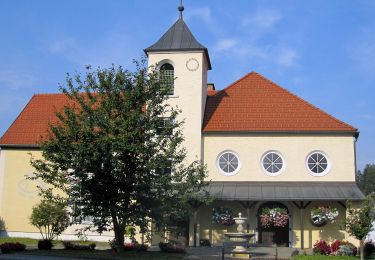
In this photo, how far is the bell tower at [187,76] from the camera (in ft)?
99.0

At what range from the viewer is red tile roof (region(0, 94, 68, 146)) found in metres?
33.3

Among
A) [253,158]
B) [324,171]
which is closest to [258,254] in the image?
[253,158]

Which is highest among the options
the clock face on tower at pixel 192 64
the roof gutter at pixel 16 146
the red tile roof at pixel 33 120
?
the clock face on tower at pixel 192 64

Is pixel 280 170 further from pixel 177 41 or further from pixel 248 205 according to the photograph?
pixel 177 41

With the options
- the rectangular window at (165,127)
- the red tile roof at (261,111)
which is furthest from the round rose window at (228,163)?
the rectangular window at (165,127)

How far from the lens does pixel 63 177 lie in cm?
2078

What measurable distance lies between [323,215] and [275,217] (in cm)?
266

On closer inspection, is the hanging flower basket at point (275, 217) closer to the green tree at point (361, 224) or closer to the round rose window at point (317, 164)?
the round rose window at point (317, 164)

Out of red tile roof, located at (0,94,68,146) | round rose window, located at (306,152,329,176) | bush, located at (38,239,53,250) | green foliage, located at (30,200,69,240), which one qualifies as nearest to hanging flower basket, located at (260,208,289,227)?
round rose window, located at (306,152,329,176)

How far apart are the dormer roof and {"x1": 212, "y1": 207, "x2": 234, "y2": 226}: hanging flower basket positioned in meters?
9.66

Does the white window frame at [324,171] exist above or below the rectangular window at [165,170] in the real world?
above

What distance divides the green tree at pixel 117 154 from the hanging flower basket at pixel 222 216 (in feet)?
24.7

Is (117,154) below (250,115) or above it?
below

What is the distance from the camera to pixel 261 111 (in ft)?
103
